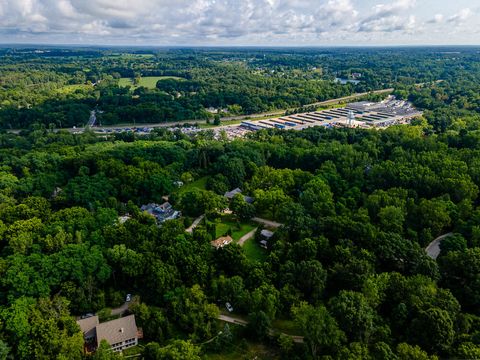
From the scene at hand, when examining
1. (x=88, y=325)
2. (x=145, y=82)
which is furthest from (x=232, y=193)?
(x=145, y=82)

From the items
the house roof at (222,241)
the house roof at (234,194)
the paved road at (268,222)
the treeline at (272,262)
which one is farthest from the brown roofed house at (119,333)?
the house roof at (234,194)

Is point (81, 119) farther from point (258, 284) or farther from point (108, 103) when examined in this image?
point (258, 284)

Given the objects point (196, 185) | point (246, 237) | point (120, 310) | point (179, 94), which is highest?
point (179, 94)

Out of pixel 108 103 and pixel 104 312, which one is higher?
pixel 108 103

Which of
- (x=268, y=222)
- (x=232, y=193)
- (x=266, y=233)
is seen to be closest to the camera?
(x=266, y=233)

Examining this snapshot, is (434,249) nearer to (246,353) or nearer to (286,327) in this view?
(286,327)

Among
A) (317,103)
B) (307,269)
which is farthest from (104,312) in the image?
(317,103)
